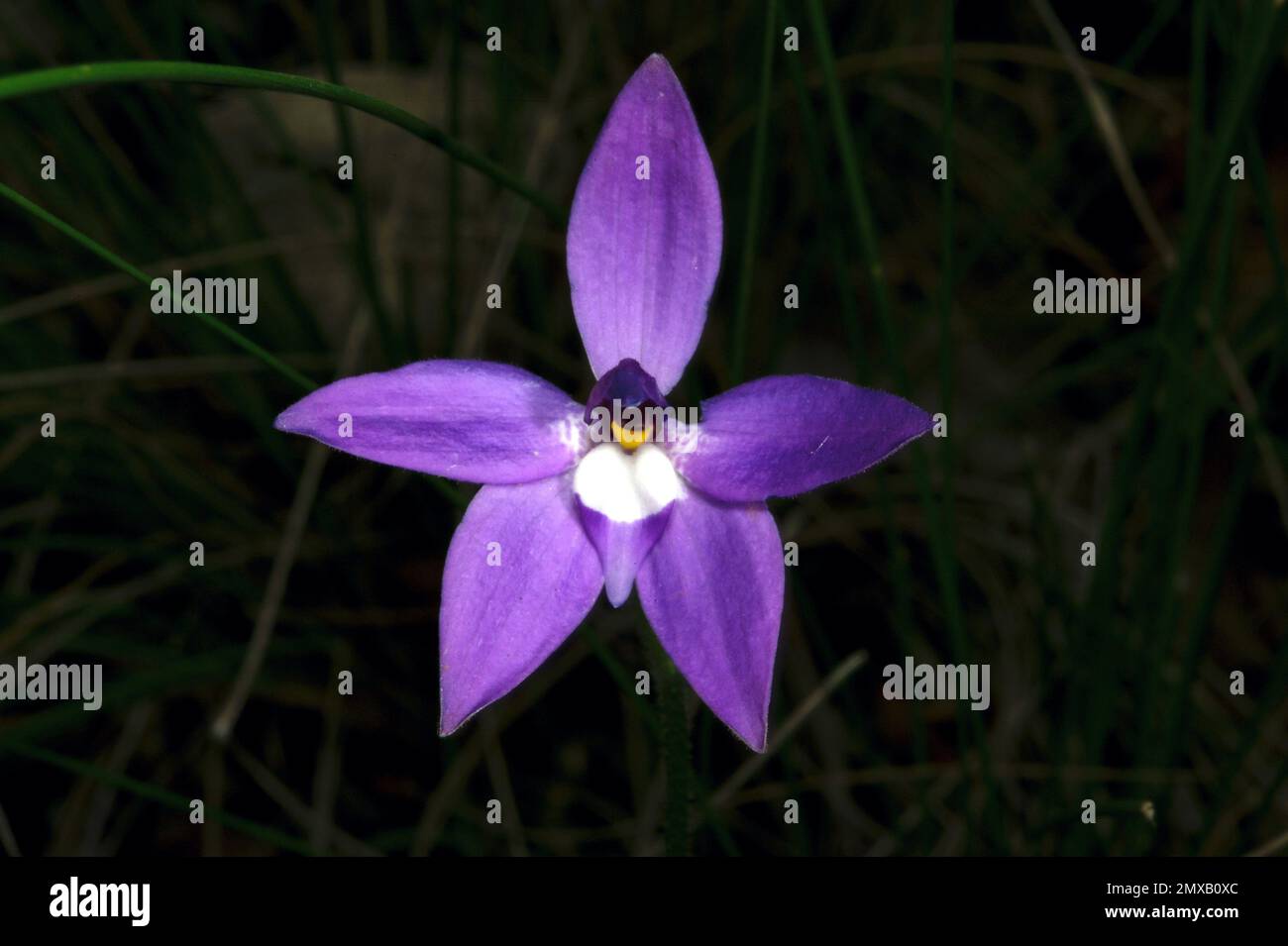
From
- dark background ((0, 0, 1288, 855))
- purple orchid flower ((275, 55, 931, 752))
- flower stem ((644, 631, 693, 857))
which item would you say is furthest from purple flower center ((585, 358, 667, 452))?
dark background ((0, 0, 1288, 855))

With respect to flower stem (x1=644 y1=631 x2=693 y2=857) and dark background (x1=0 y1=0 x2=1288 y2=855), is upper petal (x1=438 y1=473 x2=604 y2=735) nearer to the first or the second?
flower stem (x1=644 y1=631 x2=693 y2=857)

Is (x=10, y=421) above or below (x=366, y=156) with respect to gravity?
below

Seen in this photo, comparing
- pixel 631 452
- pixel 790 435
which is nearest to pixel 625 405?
pixel 631 452

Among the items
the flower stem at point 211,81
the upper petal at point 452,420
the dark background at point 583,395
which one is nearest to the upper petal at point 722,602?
the upper petal at point 452,420
